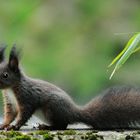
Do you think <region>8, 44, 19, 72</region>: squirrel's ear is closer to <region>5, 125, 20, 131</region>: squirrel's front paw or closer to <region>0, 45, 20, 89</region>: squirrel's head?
<region>0, 45, 20, 89</region>: squirrel's head

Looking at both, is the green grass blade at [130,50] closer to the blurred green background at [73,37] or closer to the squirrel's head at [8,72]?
the squirrel's head at [8,72]

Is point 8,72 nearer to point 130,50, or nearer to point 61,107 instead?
point 61,107

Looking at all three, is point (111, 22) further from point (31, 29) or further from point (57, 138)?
point (57, 138)

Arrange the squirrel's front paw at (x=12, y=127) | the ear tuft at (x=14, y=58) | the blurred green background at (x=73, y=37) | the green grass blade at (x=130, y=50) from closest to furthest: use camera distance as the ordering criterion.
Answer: the green grass blade at (x=130, y=50) → the squirrel's front paw at (x=12, y=127) → the ear tuft at (x=14, y=58) → the blurred green background at (x=73, y=37)

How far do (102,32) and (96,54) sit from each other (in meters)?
0.67

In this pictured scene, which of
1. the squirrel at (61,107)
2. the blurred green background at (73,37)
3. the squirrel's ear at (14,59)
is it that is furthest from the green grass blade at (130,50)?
the blurred green background at (73,37)

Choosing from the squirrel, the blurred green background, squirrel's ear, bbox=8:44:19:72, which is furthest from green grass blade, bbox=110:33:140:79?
the blurred green background

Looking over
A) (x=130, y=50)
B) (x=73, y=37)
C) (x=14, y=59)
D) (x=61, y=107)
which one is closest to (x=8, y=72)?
(x=14, y=59)

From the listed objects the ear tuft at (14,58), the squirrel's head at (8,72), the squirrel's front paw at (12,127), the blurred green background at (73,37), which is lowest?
the blurred green background at (73,37)

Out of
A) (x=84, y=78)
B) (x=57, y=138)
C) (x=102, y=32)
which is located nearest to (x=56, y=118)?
(x=57, y=138)

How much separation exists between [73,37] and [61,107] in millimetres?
4040

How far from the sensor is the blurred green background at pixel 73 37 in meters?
8.75

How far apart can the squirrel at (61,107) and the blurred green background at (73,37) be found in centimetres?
247

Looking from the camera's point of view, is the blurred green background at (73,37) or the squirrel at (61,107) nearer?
the squirrel at (61,107)
